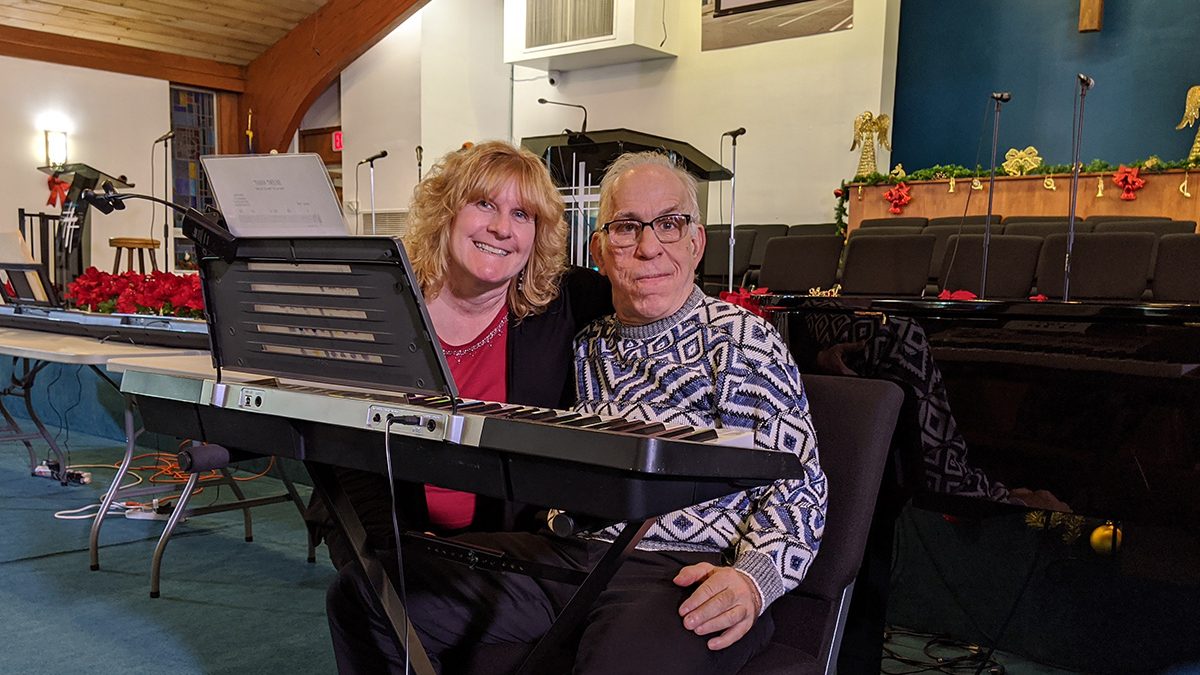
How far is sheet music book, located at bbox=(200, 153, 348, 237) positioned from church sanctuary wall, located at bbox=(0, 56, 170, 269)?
→ 10384 millimetres

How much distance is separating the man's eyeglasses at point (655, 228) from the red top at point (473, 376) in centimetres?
31

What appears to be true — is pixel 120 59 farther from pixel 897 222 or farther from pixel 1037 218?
pixel 1037 218

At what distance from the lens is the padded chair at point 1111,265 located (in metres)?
3.45

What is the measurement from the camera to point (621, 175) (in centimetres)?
167

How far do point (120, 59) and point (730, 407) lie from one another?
11.3 m

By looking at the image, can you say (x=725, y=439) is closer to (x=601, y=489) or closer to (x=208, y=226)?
(x=601, y=489)

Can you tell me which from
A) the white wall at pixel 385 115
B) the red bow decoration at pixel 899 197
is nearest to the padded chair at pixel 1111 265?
the red bow decoration at pixel 899 197

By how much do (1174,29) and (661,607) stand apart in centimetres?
751

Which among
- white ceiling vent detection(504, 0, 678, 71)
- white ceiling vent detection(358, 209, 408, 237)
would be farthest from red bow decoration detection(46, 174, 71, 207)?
white ceiling vent detection(504, 0, 678, 71)

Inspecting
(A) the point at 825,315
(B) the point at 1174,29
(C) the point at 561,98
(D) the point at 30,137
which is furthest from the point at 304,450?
(D) the point at 30,137

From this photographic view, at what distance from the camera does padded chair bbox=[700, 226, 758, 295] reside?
7309mm

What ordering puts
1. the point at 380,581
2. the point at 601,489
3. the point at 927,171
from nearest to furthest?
the point at 601,489
the point at 380,581
the point at 927,171

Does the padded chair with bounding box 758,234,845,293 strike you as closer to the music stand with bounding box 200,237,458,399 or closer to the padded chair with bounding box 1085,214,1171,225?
the padded chair with bounding box 1085,214,1171,225

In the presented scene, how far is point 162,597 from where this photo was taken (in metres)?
2.77
